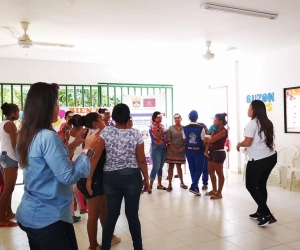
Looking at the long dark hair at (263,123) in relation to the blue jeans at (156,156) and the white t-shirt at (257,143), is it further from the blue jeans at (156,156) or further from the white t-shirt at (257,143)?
the blue jeans at (156,156)

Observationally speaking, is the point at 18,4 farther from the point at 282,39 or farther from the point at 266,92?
the point at 266,92

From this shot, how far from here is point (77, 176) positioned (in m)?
1.58

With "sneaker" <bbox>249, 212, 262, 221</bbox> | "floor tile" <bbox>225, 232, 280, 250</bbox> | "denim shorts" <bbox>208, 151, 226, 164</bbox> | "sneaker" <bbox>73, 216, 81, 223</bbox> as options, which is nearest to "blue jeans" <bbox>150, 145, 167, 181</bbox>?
"denim shorts" <bbox>208, 151, 226, 164</bbox>

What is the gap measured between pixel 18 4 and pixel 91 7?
848 mm

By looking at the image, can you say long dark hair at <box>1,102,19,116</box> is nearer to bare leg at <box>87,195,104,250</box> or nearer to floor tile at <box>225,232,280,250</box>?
bare leg at <box>87,195,104,250</box>

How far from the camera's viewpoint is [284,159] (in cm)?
643

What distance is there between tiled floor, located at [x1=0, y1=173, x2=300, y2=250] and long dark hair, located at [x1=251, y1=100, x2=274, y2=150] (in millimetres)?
997

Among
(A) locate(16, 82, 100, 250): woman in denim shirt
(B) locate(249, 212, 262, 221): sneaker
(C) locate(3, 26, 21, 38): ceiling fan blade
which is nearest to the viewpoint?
(A) locate(16, 82, 100, 250): woman in denim shirt

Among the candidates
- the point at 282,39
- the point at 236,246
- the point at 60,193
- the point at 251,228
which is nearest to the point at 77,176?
the point at 60,193

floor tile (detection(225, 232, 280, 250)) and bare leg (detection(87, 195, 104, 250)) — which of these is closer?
bare leg (detection(87, 195, 104, 250))

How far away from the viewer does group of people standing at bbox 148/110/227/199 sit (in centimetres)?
511

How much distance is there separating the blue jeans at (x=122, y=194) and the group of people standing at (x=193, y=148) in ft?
8.60

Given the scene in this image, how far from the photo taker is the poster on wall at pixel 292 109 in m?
6.22

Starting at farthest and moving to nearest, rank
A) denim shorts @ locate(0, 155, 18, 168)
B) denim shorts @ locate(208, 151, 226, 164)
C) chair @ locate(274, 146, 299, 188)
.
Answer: chair @ locate(274, 146, 299, 188) → denim shorts @ locate(208, 151, 226, 164) → denim shorts @ locate(0, 155, 18, 168)
